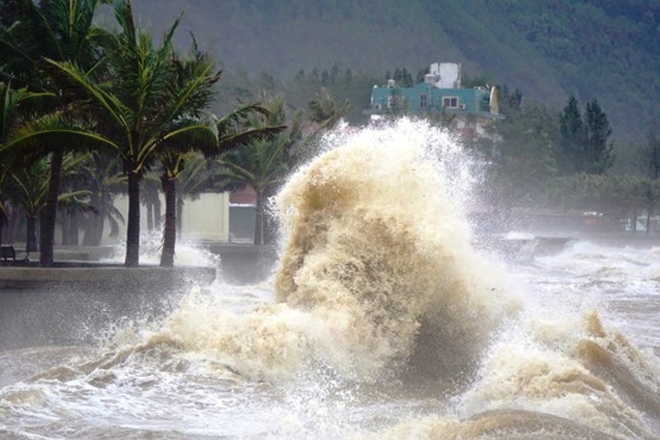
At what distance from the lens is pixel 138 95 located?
18734mm

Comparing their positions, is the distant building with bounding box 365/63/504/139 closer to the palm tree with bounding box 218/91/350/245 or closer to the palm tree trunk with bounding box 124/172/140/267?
the palm tree with bounding box 218/91/350/245

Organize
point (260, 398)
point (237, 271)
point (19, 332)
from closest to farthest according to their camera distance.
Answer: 1. point (260, 398)
2. point (19, 332)
3. point (237, 271)

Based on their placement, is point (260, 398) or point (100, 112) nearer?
point (260, 398)

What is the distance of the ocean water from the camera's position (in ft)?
33.9

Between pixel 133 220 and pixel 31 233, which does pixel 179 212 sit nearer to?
pixel 31 233

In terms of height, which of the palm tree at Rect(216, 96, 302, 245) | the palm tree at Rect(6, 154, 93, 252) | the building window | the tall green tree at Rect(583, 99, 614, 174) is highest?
the building window

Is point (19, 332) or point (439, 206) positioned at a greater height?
point (439, 206)

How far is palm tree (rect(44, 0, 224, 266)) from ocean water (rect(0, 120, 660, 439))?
255 cm

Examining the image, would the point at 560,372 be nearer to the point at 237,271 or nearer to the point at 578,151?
the point at 237,271

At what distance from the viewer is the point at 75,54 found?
794 inches

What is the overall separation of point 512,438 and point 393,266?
5477mm

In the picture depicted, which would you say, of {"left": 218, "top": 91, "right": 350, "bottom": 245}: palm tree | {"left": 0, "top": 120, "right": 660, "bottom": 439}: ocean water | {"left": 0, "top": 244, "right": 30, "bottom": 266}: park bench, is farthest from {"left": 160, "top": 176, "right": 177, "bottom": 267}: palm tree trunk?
{"left": 218, "top": 91, "right": 350, "bottom": 245}: palm tree

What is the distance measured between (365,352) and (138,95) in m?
6.97

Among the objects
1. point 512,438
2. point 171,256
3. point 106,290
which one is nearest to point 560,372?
point 512,438
